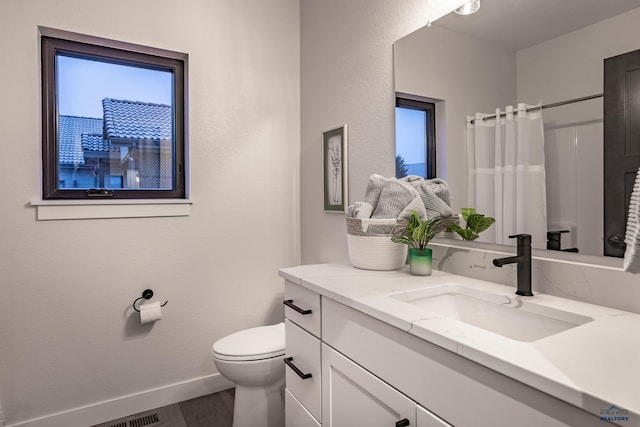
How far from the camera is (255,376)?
1712mm

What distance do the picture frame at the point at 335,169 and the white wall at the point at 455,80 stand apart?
520mm

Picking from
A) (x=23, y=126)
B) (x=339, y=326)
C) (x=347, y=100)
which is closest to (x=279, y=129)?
(x=347, y=100)

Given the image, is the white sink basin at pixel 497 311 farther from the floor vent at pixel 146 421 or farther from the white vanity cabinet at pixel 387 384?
the floor vent at pixel 146 421

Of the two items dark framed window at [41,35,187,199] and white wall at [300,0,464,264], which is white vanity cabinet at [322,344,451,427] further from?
dark framed window at [41,35,187,199]

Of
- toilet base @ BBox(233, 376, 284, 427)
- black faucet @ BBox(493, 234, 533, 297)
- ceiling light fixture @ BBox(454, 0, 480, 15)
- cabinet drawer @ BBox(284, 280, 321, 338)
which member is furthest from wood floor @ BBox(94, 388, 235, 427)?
ceiling light fixture @ BBox(454, 0, 480, 15)

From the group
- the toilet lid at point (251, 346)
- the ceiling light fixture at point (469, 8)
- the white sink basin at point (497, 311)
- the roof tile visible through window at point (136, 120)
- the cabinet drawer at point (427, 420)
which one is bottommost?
the toilet lid at point (251, 346)

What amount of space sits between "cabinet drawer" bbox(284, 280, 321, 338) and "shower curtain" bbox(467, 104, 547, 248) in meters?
0.67

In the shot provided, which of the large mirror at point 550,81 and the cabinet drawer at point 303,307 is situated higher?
the large mirror at point 550,81

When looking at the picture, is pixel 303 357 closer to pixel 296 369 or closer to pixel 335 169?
pixel 296 369

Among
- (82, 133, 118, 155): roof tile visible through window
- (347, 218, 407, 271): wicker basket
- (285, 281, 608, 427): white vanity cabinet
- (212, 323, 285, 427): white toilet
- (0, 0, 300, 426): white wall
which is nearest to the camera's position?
(285, 281, 608, 427): white vanity cabinet

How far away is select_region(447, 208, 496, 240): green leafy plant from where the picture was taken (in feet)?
4.50

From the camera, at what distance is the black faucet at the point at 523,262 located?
1.11m

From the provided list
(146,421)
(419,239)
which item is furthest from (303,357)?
(146,421)

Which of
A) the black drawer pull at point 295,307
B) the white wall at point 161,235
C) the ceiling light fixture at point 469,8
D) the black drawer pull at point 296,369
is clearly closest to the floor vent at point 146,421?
the white wall at point 161,235
